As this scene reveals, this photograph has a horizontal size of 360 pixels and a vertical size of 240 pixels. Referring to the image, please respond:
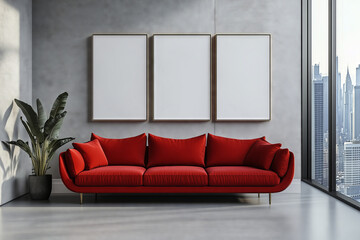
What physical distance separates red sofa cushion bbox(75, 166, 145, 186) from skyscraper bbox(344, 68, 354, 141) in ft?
8.28

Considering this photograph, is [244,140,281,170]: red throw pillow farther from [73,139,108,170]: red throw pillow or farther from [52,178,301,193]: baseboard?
[73,139,108,170]: red throw pillow

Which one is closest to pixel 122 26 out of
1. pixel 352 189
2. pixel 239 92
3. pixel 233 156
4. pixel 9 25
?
pixel 9 25

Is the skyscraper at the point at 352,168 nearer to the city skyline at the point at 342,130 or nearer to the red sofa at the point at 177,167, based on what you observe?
the city skyline at the point at 342,130

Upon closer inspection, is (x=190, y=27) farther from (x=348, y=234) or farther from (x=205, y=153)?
(x=348, y=234)

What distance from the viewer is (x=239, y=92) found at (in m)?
5.72

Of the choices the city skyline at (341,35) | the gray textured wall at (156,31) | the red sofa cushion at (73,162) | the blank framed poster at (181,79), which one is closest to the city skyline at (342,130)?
the city skyline at (341,35)

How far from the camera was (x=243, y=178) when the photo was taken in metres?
4.72

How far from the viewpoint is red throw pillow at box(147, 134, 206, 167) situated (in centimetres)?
528

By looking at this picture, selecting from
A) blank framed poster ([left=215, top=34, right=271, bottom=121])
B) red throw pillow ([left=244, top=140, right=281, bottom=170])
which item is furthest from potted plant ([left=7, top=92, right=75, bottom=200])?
red throw pillow ([left=244, top=140, right=281, bottom=170])

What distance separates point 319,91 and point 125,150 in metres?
2.94

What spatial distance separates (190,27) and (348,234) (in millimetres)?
3591

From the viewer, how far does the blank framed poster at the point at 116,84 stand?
571 cm

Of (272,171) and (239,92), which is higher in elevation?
(239,92)

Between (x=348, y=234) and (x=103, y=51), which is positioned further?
(x=103, y=51)
